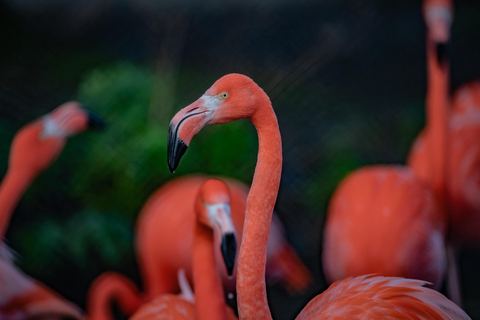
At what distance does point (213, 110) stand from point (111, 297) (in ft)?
4.09

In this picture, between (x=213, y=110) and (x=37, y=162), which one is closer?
(x=213, y=110)

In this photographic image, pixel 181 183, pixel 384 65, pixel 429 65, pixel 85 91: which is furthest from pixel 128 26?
pixel 429 65

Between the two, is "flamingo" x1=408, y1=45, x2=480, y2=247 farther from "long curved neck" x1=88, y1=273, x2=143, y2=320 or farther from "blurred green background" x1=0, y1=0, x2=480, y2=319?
"long curved neck" x1=88, y1=273, x2=143, y2=320

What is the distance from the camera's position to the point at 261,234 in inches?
55.6

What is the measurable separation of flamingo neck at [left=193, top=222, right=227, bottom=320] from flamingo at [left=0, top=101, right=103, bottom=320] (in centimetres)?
81

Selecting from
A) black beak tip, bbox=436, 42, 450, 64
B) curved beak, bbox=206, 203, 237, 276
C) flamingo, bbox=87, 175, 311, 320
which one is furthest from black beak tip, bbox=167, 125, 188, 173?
black beak tip, bbox=436, 42, 450, 64

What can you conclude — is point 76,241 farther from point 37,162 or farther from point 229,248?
point 229,248

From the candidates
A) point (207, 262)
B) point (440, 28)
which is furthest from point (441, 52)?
point (207, 262)

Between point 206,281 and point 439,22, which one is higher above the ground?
point 439,22

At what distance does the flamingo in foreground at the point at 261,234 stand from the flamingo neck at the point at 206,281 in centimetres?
31

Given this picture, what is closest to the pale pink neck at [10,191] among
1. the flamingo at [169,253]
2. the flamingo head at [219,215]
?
the flamingo at [169,253]

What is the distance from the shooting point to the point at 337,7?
7.33 ft

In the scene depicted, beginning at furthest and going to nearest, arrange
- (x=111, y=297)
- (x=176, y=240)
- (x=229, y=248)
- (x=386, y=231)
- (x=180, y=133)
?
(x=111, y=297), (x=176, y=240), (x=386, y=231), (x=229, y=248), (x=180, y=133)

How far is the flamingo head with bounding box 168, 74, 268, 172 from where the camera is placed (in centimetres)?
132
